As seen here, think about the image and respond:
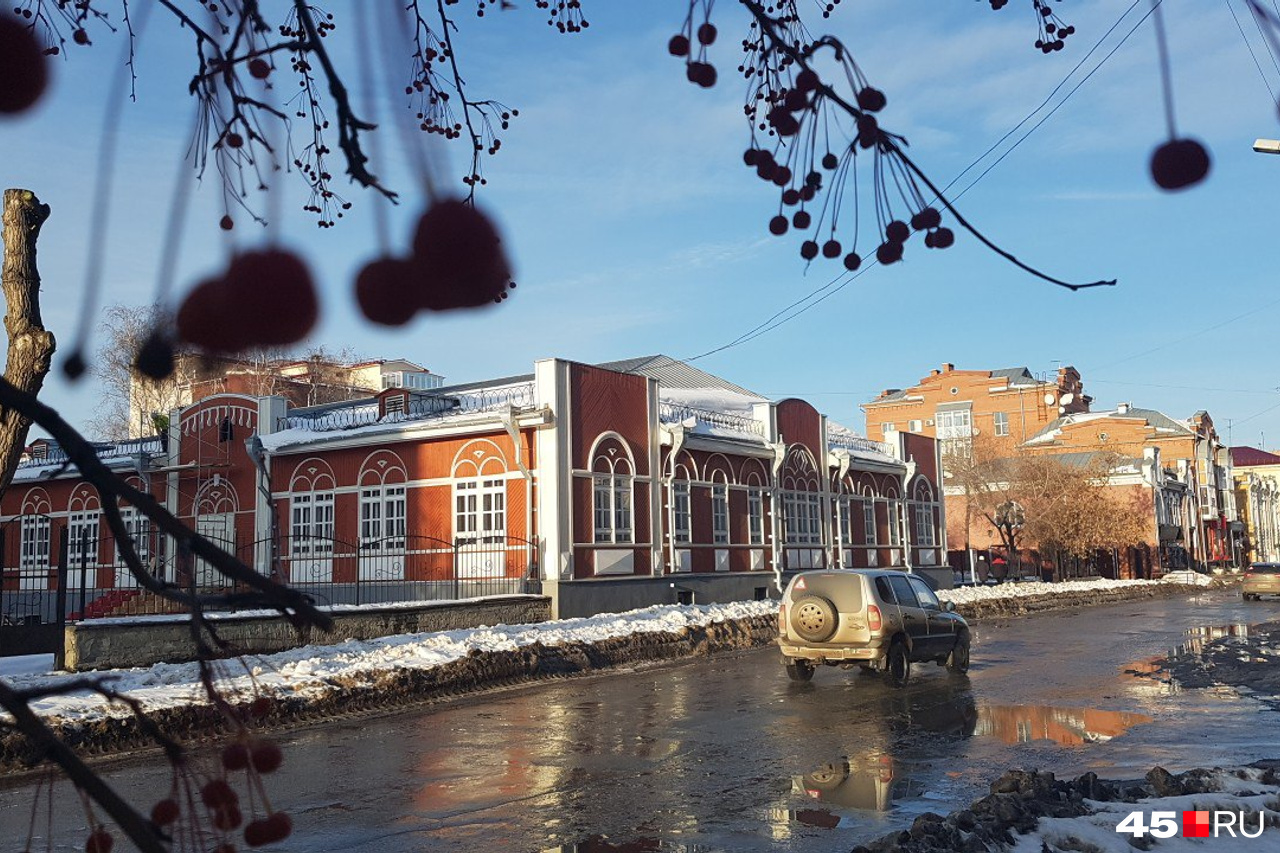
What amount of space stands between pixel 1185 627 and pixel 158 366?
1162 inches

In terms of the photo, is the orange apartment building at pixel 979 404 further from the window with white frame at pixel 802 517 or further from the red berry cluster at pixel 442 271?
the red berry cluster at pixel 442 271

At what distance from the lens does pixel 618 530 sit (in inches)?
1078

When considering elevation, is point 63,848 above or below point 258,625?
below

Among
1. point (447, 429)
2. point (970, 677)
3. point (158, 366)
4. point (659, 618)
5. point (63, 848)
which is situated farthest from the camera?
point (447, 429)

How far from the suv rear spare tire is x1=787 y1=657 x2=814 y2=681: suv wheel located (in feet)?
1.47

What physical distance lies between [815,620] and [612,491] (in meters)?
12.0

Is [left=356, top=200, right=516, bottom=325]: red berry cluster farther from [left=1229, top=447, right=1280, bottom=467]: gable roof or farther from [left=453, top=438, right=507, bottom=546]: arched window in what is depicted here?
[left=1229, top=447, right=1280, bottom=467]: gable roof

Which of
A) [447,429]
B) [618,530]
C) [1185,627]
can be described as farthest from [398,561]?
[1185,627]

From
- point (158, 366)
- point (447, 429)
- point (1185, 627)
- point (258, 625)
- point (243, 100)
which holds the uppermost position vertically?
point (447, 429)

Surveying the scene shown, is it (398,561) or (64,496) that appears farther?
(64,496)

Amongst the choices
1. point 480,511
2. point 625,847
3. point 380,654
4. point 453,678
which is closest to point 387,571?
point 480,511

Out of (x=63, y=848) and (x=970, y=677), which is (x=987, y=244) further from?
(x=970, y=677)

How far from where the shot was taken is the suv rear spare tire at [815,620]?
15758mm

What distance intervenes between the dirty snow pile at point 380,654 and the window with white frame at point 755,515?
7.02 meters
